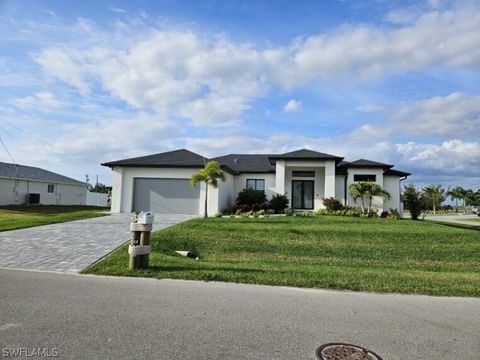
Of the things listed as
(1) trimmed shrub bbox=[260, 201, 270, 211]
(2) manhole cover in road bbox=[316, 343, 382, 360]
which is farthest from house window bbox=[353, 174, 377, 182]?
(2) manhole cover in road bbox=[316, 343, 382, 360]

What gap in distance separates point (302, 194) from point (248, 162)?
5.45 meters

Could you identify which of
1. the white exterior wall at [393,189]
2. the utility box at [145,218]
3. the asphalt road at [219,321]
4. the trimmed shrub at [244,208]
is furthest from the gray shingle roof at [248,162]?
the asphalt road at [219,321]

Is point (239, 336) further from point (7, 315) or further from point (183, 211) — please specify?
point (183, 211)

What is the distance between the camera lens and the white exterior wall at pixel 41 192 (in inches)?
1271

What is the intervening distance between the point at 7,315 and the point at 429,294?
7.08m

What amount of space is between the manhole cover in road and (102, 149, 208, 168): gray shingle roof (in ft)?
61.3

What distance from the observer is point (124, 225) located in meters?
16.0

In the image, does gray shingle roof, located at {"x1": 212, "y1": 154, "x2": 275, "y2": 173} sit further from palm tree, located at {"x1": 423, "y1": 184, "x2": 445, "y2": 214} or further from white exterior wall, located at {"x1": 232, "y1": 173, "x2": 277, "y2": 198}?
palm tree, located at {"x1": 423, "y1": 184, "x2": 445, "y2": 214}

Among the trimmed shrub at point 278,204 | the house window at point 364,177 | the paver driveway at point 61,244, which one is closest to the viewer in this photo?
the paver driveway at point 61,244

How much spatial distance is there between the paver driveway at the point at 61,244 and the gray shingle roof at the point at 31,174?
823 inches

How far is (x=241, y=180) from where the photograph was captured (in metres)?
26.7

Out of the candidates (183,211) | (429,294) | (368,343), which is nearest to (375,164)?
(183,211)

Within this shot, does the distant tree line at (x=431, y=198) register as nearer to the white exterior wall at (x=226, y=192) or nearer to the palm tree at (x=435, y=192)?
the palm tree at (x=435, y=192)

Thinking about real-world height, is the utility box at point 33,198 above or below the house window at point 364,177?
below
